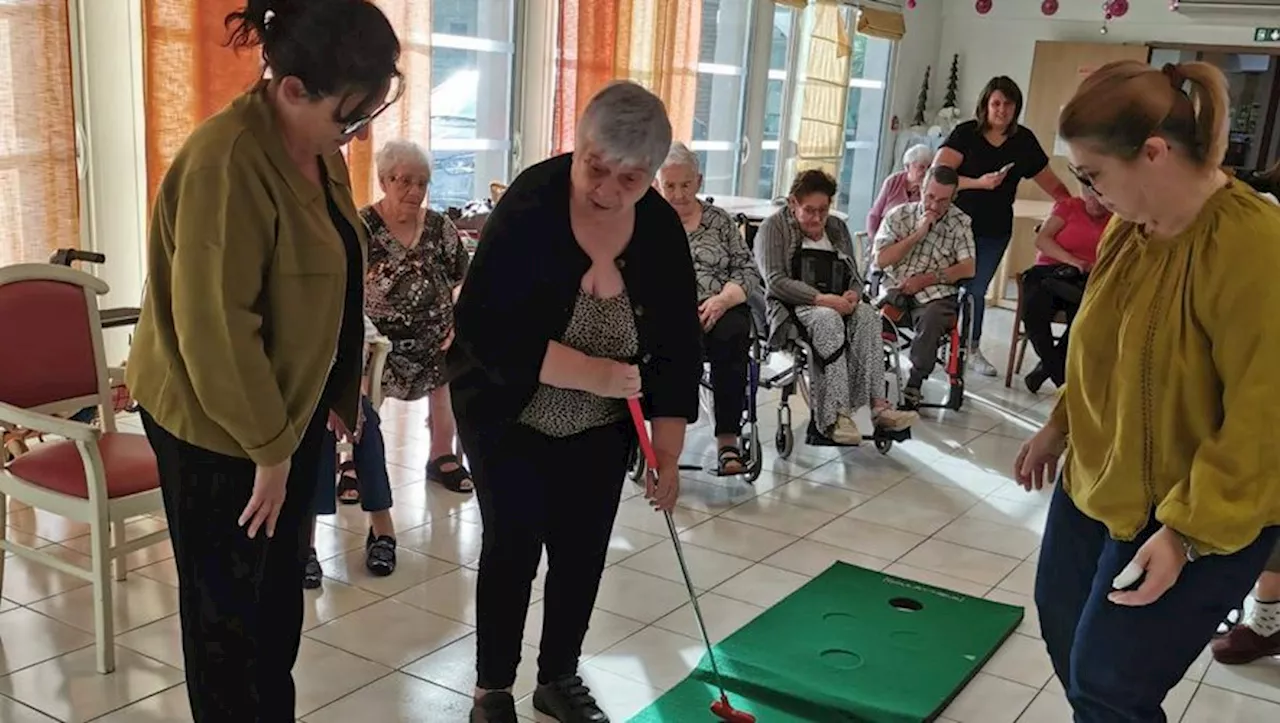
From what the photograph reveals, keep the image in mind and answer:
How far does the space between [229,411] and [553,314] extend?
635mm

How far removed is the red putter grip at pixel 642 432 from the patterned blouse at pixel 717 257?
189 cm

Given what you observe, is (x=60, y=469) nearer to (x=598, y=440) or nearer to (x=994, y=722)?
(x=598, y=440)

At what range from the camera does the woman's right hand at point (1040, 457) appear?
1.85 meters

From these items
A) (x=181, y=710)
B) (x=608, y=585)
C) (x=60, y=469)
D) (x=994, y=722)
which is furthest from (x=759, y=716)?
(x=60, y=469)

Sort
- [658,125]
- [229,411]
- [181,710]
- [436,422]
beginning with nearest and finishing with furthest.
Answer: [229,411] → [658,125] → [181,710] → [436,422]

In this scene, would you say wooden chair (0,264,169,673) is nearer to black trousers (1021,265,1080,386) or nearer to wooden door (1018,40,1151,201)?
black trousers (1021,265,1080,386)

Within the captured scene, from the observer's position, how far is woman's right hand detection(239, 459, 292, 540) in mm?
1608

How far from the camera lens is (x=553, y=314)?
201 centimetres

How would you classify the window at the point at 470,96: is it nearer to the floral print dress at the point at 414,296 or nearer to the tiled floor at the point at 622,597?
the tiled floor at the point at 622,597

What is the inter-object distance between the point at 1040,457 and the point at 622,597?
1463 millimetres

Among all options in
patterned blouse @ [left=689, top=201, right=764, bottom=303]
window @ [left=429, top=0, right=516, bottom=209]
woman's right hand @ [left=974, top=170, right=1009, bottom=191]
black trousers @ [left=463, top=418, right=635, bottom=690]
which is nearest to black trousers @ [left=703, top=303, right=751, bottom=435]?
patterned blouse @ [left=689, top=201, right=764, bottom=303]

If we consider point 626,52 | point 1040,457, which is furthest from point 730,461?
point 626,52

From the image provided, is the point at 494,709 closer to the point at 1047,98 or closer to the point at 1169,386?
the point at 1169,386

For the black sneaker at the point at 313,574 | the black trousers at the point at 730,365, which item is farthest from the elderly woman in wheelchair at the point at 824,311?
the black sneaker at the point at 313,574
